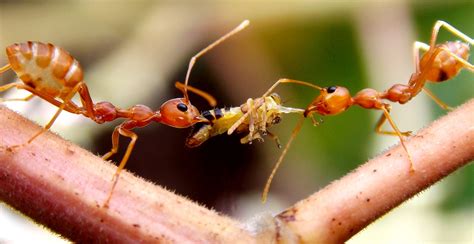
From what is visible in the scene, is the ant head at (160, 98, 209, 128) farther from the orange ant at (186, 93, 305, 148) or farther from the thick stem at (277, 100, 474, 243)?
the thick stem at (277, 100, 474, 243)

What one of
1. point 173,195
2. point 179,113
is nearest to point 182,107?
point 179,113

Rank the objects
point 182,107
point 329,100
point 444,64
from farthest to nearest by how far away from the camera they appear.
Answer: point 444,64 < point 329,100 < point 182,107

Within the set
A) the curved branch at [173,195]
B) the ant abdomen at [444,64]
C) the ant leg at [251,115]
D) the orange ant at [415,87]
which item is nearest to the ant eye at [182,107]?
the ant leg at [251,115]

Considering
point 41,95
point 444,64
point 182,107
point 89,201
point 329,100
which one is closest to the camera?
point 89,201

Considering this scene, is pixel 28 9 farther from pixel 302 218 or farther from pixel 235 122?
pixel 302 218

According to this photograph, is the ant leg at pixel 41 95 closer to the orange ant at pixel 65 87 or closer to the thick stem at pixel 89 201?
the orange ant at pixel 65 87

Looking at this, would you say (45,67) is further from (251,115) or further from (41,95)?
(251,115)

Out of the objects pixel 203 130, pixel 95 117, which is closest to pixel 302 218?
pixel 203 130
